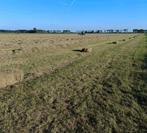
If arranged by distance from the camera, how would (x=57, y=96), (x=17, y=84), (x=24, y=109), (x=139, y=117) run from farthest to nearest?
1. (x=17, y=84)
2. (x=57, y=96)
3. (x=24, y=109)
4. (x=139, y=117)

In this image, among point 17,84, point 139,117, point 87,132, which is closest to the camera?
point 87,132

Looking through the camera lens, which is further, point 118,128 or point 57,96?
point 57,96

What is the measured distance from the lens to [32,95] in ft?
36.5

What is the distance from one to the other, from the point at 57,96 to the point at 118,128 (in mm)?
3830

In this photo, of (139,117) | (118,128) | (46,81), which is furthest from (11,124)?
(46,81)

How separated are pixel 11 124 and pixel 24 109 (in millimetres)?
1381

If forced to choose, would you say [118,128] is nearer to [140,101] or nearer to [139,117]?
[139,117]

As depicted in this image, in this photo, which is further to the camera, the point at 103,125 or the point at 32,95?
the point at 32,95

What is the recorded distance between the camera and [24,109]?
9.31 meters

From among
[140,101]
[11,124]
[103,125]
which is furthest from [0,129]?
[140,101]

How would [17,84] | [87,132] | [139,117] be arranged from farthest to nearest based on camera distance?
[17,84] < [139,117] < [87,132]

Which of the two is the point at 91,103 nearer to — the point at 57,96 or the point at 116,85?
the point at 57,96

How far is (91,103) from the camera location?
10.2m

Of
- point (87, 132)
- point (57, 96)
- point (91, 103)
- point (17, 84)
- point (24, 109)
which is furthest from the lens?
point (17, 84)
